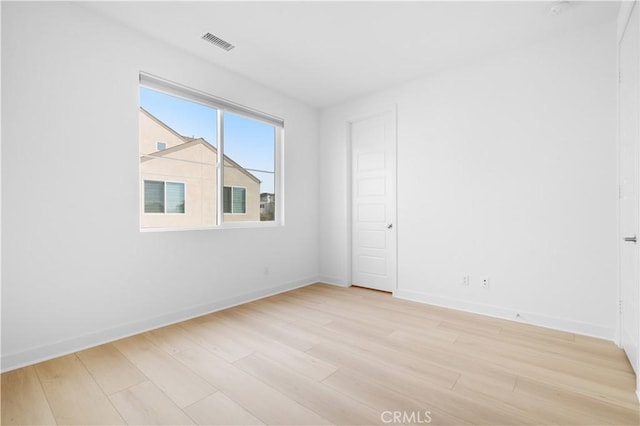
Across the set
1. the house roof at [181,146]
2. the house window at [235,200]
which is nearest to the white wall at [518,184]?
the house window at [235,200]

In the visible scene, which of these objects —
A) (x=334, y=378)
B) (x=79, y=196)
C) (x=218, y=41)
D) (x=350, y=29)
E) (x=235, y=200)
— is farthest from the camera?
(x=235, y=200)

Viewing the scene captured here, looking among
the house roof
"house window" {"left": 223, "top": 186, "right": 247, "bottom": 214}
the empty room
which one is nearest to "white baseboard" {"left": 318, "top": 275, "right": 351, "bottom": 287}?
the empty room

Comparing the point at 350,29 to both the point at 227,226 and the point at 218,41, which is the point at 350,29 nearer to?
the point at 218,41

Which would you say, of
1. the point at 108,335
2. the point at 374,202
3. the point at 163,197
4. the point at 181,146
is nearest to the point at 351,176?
the point at 374,202

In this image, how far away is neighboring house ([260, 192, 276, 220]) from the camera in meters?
4.12

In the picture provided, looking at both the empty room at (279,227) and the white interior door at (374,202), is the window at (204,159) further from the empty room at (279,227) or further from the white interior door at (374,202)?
the white interior door at (374,202)

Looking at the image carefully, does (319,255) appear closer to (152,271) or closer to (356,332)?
(356,332)

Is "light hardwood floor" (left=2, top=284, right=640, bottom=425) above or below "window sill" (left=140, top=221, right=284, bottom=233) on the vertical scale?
below

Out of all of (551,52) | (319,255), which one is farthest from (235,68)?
(551,52)

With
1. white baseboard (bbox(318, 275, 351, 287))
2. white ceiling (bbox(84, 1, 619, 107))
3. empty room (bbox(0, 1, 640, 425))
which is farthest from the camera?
white baseboard (bbox(318, 275, 351, 287))

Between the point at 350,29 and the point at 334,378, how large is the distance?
294 cm

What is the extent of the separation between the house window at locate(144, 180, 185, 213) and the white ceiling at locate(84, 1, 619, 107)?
143 cm

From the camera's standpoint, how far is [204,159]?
3.43 meters

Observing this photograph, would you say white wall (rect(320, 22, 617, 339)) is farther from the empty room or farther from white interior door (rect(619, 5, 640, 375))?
white interior door (rect(619, 5, 640, 375))
